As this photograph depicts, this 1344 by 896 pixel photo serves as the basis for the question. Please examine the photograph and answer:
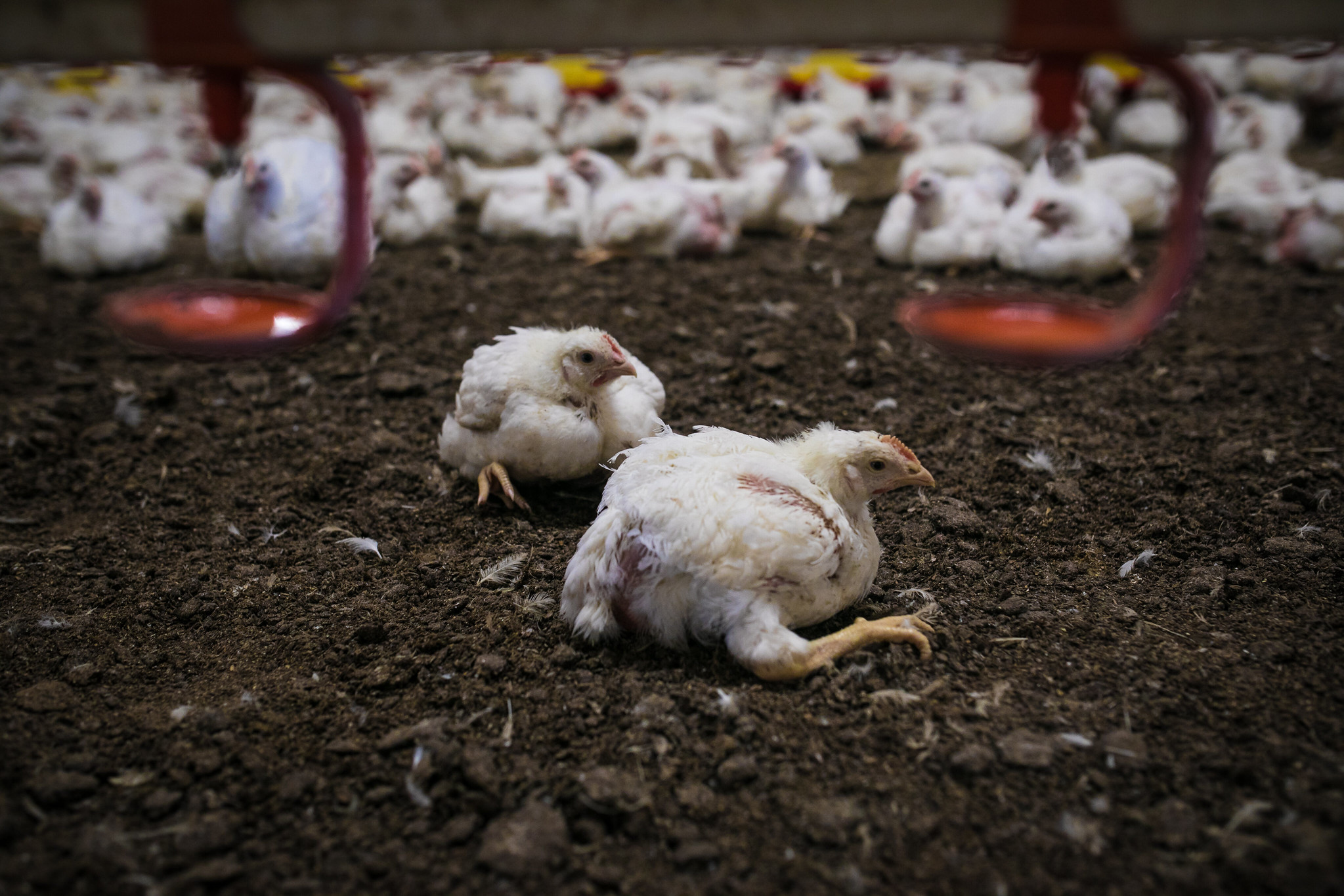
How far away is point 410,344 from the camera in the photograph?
397 cm

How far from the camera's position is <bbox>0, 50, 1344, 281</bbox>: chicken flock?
471 centimetres

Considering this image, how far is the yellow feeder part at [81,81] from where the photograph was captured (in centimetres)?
931

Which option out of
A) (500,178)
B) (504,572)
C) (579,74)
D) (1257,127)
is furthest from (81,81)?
(1257,127)

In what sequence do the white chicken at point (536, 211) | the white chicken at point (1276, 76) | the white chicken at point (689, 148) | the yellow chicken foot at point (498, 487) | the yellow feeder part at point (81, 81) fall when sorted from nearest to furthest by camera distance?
1. the yellow chicken foot at point (498, 487)
2. the white chicken at point (536, 211)
3. the white chicken at point (689, 148)
4. the white chicken at point (1276, 76)
5. the yellow feeder part at point (81, 81)

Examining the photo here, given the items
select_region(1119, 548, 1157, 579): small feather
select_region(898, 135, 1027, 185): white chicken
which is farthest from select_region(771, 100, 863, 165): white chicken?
select_region(1119, 548, 1157, 579): small feather

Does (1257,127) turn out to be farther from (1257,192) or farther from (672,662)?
(672,662)

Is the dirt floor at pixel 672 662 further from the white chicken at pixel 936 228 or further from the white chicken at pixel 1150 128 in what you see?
the white chicken at pixel 1150 128

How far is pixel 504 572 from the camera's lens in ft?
8.09

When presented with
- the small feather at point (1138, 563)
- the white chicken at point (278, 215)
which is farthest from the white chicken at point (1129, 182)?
the white chicken at point (278, 215)

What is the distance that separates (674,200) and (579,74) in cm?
515

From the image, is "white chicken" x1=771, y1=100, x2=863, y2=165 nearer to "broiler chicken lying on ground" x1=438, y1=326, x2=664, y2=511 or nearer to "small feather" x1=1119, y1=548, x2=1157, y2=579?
"broiler chicken lying on ground" x1=438, y1=326, x2=664, y2=511

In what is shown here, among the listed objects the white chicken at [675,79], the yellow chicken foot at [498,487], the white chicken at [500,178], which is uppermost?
the white chicken at [675,79]

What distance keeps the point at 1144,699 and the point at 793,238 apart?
13.2ft

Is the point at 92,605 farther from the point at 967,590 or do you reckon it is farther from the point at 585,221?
the point at 585,221
